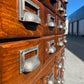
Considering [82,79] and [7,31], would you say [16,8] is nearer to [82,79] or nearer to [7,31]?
[7,31]

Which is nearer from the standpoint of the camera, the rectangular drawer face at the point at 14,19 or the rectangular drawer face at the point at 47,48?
the rectangular drawer face at the point at 14,19

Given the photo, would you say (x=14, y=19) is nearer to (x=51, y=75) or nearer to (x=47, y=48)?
(x=47, y=48)

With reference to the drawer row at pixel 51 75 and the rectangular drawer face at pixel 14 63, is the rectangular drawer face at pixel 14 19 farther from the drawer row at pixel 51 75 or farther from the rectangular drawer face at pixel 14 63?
the drawer row at pixel 51 75

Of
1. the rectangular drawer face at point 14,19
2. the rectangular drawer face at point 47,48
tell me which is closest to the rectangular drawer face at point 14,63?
the rectangular drawer face at point 14,19

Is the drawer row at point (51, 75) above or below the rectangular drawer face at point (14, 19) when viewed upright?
below

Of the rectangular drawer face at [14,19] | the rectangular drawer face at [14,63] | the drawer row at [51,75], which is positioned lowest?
the drawer row at [51,75]

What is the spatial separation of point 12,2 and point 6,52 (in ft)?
0.35

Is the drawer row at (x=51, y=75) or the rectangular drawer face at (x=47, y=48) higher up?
the rectangular drawer face at (x=47, y=48)

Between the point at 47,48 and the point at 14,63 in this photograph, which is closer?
the point at 14,63

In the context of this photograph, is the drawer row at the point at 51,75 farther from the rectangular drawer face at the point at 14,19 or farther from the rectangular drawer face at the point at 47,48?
the rectangular drawer face at the point at 14,19

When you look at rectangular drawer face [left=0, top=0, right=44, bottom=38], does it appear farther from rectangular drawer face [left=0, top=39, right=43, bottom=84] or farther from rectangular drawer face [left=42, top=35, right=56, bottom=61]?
rectangular drawer face [left=42, top=35, right=56, bottom=61]

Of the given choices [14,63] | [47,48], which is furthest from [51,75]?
[14,63]

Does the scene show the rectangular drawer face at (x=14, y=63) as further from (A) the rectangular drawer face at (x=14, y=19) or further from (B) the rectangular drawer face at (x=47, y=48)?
(B) the rectangular drawer face at (x=47, y=48)

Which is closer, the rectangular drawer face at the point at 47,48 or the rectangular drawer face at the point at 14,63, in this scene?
the rectangular drawer face at the point at 14,63
